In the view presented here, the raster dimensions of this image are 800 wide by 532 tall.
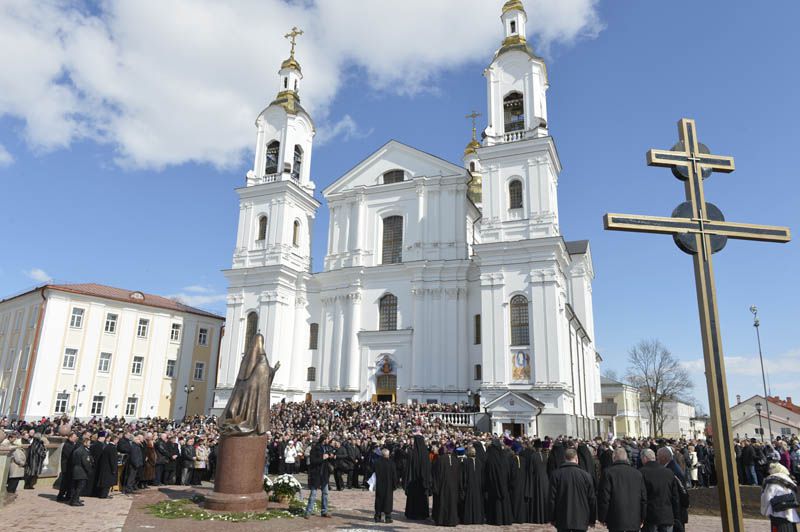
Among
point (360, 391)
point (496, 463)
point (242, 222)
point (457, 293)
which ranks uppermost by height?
point (242, 222)

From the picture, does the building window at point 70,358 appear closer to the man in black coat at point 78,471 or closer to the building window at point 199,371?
the building window at point 199,371

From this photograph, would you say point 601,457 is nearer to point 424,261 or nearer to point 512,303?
point 512,303

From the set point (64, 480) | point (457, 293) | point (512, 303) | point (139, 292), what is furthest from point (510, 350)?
point (139, 292)

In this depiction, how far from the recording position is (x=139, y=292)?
4150 cm

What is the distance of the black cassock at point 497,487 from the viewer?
1082 centimetres

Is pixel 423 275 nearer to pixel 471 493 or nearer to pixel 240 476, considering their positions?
pixel 471 493

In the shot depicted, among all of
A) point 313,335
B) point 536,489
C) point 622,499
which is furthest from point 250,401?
point 313,335

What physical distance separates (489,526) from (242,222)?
99.9 ft

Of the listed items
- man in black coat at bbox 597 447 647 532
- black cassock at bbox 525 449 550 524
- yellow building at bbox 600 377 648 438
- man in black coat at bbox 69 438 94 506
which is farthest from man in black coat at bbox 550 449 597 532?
yellow building at bbox 600 377 648 438

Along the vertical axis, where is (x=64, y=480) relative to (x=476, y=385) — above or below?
below

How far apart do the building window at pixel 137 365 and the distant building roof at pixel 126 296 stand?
12.6 ft

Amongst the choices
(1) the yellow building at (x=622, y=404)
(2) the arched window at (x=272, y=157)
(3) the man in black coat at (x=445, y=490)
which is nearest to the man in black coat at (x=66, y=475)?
(3) the man in black coat at (x=445, y=490)

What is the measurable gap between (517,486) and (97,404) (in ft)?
113

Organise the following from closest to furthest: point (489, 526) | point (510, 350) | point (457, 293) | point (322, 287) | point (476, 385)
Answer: point (489, 526) → point (510, 350) → point (476, 385) → point (457, 293) → point (322, 287)
